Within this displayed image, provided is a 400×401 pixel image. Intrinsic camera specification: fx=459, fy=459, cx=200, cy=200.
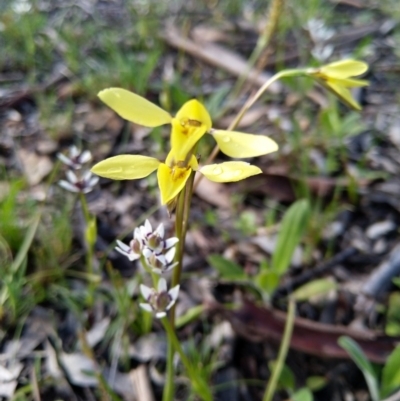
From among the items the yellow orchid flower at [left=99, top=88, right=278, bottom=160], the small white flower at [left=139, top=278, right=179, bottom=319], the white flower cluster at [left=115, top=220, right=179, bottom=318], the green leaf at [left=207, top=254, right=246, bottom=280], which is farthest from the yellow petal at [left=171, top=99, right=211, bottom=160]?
the green leaf at [left=207, top=254, right=246, bottom=280]

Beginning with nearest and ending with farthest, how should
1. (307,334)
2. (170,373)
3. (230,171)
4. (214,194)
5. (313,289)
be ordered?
(230,171), (170,373), (307,334), (313,289), (214,194)

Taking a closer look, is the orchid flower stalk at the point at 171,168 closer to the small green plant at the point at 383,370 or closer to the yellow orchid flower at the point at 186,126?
the yellow orchid flower at the point at 186,126

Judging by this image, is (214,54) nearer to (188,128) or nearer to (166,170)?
(188,128)

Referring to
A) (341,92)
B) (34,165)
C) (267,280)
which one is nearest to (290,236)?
(267,280)

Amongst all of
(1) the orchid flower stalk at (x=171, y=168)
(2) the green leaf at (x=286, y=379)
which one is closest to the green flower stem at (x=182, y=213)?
(1) the orchid flower stalk at (x=171, y=168)

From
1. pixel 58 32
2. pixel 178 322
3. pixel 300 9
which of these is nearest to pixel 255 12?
A: pixel 300 9

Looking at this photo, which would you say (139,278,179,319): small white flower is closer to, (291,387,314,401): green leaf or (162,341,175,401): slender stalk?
(162,341,175,401): slender stalk
